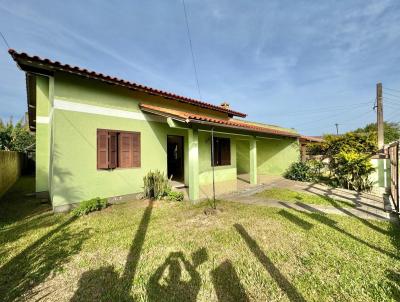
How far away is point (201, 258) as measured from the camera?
3.73 m

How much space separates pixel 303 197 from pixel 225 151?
4.84 metres

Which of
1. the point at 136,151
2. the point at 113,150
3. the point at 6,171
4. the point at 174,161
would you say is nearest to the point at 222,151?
the point at 174,161

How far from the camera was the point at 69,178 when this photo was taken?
6.61 meters

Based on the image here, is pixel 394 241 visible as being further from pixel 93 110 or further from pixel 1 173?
pixel 1 173

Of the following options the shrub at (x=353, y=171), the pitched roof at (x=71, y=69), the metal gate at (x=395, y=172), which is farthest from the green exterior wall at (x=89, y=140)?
the shrub at (x=353, y=171)

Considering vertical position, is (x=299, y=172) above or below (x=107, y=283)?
above

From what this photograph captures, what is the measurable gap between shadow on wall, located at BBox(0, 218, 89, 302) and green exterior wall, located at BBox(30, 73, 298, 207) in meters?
2.04

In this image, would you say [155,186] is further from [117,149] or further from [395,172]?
[395,172]

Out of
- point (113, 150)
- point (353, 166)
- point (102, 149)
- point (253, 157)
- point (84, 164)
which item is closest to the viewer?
point (84, 164)

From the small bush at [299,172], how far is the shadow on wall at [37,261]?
472 inches

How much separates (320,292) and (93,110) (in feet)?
25.4

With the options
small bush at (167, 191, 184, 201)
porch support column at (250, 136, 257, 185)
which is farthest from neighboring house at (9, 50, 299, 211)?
porch support column at (250, 136, 257, 185)

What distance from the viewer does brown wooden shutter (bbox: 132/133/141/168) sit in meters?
8.08

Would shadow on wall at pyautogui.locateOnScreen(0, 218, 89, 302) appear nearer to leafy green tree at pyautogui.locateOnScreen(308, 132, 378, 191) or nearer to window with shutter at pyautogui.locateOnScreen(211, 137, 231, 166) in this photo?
window with shutter at pyautogui.locateOnScreen(211, 137, 231, 166)
